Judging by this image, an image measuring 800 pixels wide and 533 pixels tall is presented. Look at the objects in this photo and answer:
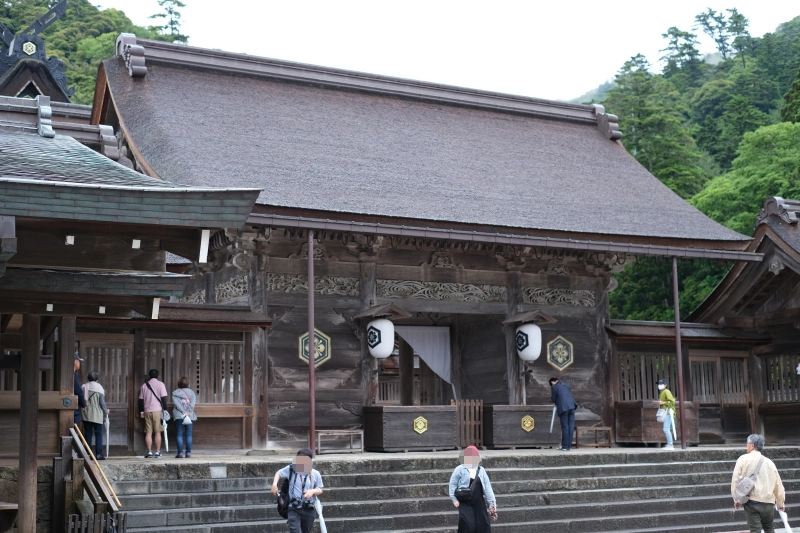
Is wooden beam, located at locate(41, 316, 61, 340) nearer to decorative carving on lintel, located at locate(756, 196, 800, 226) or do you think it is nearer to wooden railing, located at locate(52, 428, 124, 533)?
wooden railing, located at locate(52, 428, 124, 533)

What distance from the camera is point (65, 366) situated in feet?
35.2

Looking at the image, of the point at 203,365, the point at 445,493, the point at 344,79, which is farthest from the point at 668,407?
the point at 344,79

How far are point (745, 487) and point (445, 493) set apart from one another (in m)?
3.92

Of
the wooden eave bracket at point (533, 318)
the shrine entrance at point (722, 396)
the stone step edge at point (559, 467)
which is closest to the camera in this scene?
the stone step edge at point (559, 467)

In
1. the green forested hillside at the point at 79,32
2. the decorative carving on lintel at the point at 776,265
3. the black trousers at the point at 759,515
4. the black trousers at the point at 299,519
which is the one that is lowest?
the black trousers at the point at 759,515

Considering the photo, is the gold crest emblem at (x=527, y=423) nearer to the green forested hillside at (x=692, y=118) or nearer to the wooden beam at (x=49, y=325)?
the wooden beam at (x=49, y=325)

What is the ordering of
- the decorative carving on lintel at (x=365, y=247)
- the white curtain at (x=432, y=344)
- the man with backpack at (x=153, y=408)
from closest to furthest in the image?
the man with backpack at (x=153, y=408)
the decorative carving on lintel at (x=365, y=247)
the white curtain at (x=432, y=344)

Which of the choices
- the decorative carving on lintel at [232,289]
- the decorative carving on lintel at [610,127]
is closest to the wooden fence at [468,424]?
the decorative carving on lintel at [232,289]

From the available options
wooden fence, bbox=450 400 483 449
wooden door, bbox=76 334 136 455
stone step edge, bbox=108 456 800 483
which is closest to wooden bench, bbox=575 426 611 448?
wooden fence, bbox=450 400 483 449

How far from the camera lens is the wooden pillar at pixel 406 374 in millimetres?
19125

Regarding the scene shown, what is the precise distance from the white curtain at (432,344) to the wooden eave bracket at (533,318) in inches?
75.3

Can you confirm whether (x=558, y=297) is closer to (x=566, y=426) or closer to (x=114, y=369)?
(x=566, y=426)

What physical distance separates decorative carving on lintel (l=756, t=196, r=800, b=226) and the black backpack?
12.5 metres

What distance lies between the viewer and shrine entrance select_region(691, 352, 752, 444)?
18562 mm
